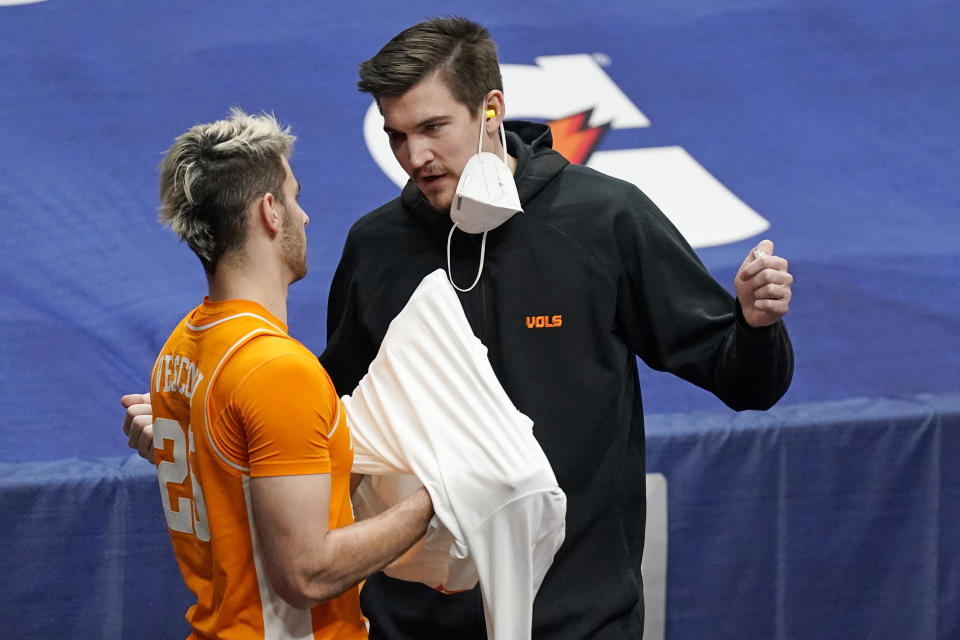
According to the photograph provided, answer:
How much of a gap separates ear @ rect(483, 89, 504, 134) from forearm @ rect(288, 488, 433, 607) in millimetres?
731

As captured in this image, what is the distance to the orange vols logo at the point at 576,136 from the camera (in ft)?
11.6

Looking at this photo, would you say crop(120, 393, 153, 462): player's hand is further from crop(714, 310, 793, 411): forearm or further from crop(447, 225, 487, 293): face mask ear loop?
crop(714, 310, 793, 411): forearm

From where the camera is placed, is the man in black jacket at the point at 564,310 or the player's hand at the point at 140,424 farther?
the man in black jacket at the point at 564,310

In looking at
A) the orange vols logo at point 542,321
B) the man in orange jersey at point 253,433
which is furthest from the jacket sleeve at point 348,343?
the man in orange jersey at point 253,433

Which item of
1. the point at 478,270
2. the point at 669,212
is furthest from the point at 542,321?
the point at 669,212

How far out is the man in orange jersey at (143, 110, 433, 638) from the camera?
1.39 meters

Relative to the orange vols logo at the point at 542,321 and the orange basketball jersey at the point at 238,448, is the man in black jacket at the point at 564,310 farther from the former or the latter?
the orange basketball jersey at the point at 238,448

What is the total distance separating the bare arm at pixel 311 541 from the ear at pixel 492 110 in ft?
2.54

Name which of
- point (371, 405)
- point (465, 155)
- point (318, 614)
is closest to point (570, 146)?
point (465, 155)

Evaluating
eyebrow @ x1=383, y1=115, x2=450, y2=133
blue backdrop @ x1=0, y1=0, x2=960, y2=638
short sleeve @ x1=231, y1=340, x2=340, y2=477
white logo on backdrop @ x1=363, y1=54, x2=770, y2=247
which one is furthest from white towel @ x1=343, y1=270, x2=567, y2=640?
white logo on backdrop @ x1=363, y1=54, x2=770, y2=247

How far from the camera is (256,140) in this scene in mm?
1567

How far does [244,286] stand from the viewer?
153 centimetres

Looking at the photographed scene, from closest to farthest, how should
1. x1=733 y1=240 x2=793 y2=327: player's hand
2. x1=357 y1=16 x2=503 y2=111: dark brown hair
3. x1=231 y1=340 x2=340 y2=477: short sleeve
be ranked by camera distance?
x1=231 y1=340 x2=340 y2=477: short sleeve < x1=733 y1=240 x2=793 y2=327: player's hand < x1=357 y1=16 x2=503 y2=111: dark brown hair

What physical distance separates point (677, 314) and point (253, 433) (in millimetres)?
796
